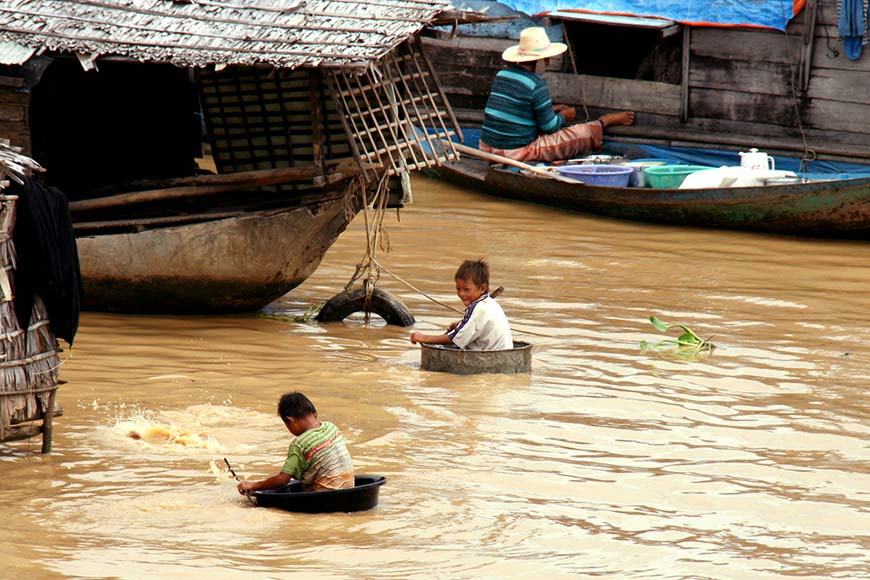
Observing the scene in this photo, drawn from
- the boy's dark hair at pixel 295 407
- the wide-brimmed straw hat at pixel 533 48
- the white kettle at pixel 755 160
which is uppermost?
the wide-brimmed straw hat at pixel 533 48

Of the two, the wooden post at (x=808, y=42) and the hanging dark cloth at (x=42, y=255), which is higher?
the wooden post at (x=808, y=42)

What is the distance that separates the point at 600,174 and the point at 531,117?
115cm

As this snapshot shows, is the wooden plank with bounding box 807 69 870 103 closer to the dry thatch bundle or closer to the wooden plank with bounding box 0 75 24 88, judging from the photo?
the wooden plank with bounding box 0 75 24 88

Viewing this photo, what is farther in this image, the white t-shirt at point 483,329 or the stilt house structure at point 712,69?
the stilt house structure at point 712,69

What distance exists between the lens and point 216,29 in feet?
28.2

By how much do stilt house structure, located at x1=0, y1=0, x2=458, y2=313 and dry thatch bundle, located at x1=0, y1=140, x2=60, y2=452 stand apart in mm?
2320

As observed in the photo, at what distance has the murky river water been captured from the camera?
492cm

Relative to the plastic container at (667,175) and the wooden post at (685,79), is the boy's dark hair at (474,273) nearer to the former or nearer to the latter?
the plastic container at (667,175)

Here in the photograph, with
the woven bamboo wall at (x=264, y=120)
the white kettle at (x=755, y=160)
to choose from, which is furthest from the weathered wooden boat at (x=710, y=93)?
the woven bamboo wall at (x=264, y=120)

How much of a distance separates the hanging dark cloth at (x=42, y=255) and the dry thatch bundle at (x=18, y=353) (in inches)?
1.5

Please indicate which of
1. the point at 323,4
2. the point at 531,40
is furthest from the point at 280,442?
the point at 531,40

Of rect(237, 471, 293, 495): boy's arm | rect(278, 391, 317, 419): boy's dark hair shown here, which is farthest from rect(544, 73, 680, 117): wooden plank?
rect(237, 471, 293, 495): boy's arm

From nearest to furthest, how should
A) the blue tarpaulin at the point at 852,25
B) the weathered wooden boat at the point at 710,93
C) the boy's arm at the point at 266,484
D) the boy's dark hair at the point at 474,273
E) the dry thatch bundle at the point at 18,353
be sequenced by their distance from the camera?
the boy's arm at the point at 266,484 → the dry thatch bundle at the point at 18,353 → the boy's dark hair at the point at 474,273 → the weathered wooden boat at the point at 710,93 → the blue tarpaulin at the point at 852,25

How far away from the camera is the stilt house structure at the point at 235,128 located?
27.0 ft
